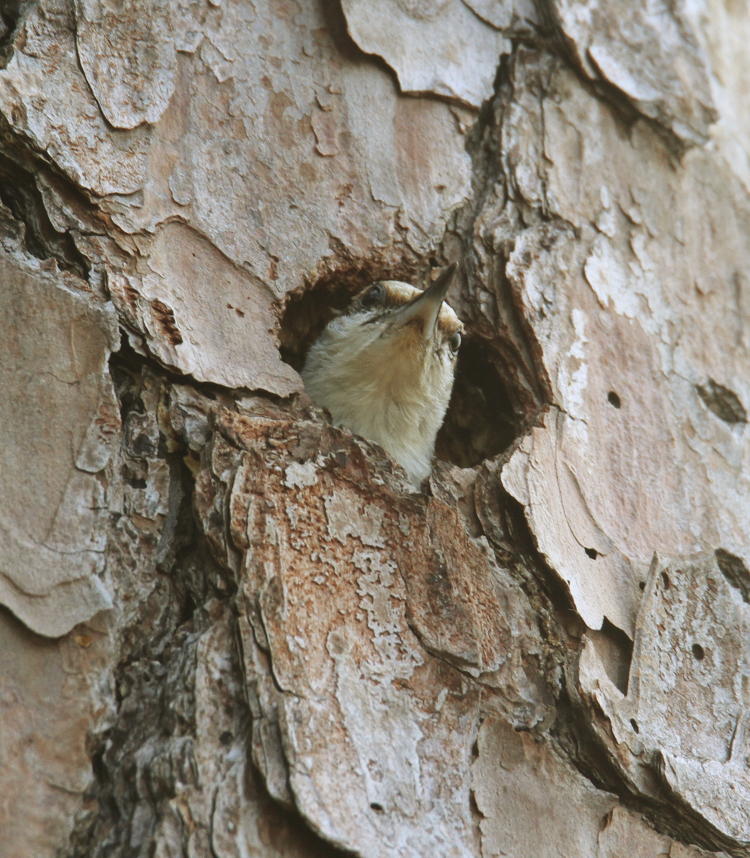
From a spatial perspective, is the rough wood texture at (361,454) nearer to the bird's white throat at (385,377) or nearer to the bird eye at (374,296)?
the bird eye at (374,296)

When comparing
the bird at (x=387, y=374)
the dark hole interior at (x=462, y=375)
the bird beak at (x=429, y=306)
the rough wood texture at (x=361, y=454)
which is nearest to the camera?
the rough wood texture at (x=361, y=454)

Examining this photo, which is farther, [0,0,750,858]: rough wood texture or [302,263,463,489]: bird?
[302,263,463,489]: bird

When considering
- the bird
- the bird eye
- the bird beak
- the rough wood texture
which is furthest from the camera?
the bird

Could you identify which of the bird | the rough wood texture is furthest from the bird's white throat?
the rough wood texture

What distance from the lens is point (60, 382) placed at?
161 cm

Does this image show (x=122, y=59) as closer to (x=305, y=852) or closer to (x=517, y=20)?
(x=517, y=20)

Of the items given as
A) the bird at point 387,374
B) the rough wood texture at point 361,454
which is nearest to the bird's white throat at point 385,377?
the bird at point 387,374

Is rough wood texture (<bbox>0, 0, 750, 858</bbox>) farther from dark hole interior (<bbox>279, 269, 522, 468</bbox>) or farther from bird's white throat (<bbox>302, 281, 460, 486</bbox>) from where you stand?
bird's white throat (<bbox>302, 281, 460, 486</bbox>)

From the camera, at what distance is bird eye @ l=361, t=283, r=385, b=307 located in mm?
2557

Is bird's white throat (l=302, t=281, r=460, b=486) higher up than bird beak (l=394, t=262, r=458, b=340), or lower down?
lower down

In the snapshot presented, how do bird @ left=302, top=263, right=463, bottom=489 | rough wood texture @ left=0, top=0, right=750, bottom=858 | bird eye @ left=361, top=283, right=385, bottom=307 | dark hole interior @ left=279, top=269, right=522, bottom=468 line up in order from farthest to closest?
bird @ left=302, top=263, right=463, bottom=489, bird eye @ left=361, top=283, right=385, bottom=307, dark hole interior @ left=279, top=269, right=522, bottom=468, rough wood texture @ left=0, top=0, right=750, bottom=858

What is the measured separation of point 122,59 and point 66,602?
0.99 metres

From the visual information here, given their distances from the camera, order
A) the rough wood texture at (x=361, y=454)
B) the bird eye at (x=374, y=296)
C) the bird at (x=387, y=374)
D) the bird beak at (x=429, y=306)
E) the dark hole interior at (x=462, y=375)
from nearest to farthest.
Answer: the rough wood texture at (x=361, y=454)
the bird beak at (x=429, y=306)
the dark hole interior at (x=462, y=375)
the bird eye at (x=374, y=296)
the bird at (x=387, y=374)

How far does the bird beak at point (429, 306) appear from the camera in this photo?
215 centimetres
